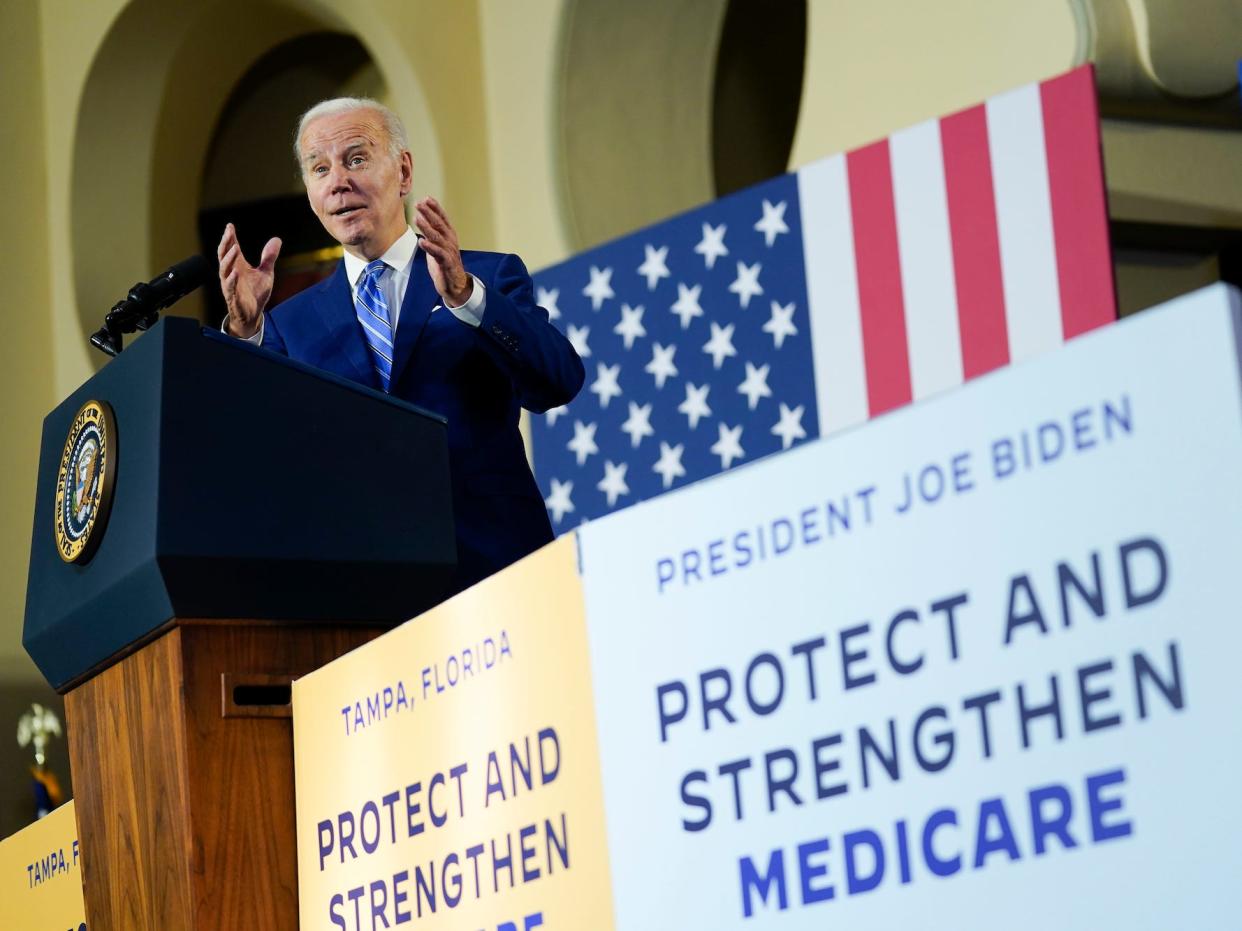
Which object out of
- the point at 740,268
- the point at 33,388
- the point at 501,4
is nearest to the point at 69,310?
the point at 33,388

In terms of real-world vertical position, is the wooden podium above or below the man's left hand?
below

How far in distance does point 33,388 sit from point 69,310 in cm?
34

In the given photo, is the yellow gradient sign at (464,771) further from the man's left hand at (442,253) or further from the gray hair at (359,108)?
the gray hair at (359,108)

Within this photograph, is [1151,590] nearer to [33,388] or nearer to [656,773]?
[656,773]

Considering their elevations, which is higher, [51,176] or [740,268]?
[51,176]

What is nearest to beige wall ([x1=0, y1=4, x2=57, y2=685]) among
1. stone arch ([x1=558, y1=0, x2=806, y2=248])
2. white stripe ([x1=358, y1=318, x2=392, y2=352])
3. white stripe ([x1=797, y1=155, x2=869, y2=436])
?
stone arch ([x1=558, y1=0, x2=806, y2=248])

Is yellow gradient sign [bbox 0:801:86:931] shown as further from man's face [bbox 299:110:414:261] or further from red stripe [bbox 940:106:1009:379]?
red stripe [bbox 940:106:1009:379]

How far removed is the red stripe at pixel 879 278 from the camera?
190 inches

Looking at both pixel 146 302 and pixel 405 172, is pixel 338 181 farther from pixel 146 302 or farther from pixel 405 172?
pixel 146 302

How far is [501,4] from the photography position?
725cm

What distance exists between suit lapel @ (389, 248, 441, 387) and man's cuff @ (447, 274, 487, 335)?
0.60ft

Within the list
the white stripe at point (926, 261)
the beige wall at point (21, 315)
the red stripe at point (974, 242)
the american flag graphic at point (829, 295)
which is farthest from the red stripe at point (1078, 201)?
the beige wall at point (21, 315)

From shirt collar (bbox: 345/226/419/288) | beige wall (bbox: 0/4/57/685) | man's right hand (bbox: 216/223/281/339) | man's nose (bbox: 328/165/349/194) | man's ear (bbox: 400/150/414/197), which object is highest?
beige wall (bbox: 0/4/57/685)

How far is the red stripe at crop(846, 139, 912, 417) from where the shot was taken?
483 centimetres
